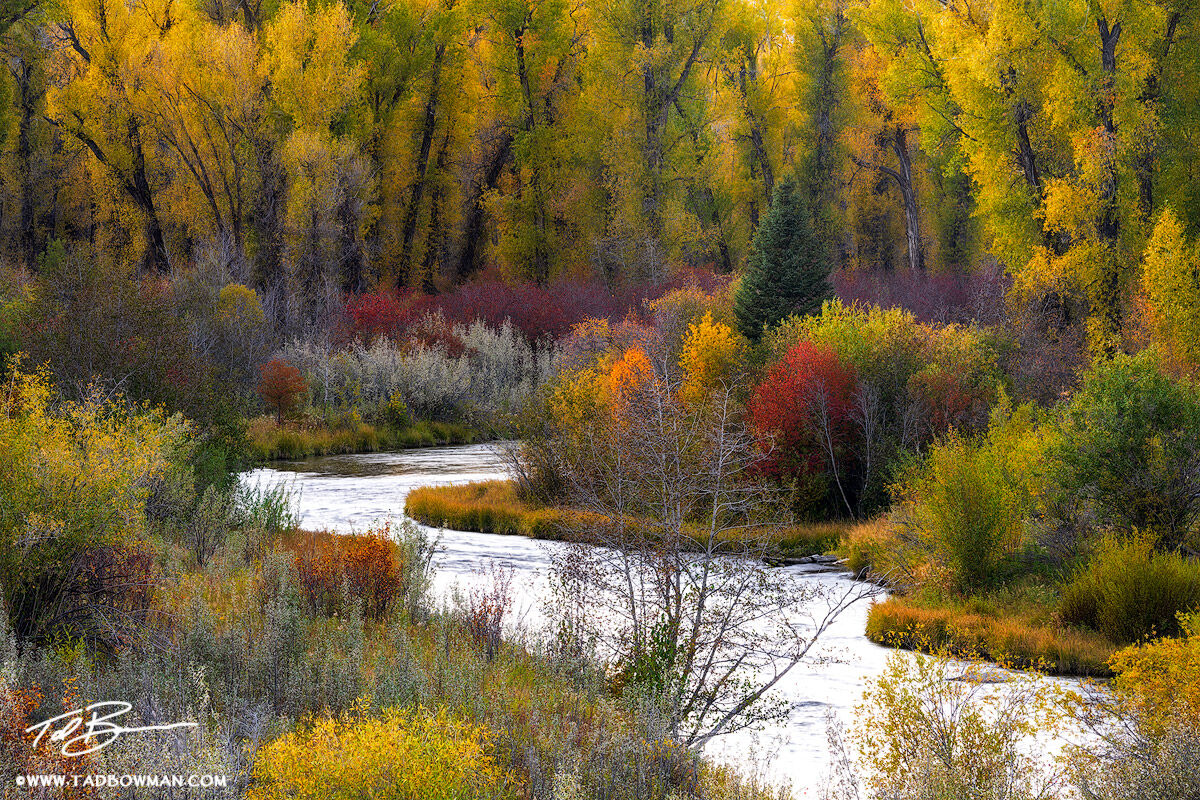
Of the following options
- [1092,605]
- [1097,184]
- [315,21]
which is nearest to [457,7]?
[315,21]

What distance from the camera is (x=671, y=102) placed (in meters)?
38.0

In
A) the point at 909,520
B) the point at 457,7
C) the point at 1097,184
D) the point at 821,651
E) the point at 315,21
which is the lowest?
the point at 821,651

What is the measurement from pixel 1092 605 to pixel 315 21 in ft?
105

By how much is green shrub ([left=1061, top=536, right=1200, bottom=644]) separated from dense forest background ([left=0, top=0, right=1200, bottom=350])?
12.2m

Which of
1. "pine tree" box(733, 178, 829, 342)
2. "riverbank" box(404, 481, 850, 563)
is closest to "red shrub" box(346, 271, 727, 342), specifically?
"pine tree" box(733, 178, 829, 342)

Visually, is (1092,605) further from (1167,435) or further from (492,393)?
(492,393)

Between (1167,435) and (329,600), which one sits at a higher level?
(1167,435)

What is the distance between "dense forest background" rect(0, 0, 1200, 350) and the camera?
70.4ft

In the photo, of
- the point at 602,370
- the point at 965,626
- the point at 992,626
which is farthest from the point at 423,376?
the point at 992,626

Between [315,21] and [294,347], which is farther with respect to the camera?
[315,21]

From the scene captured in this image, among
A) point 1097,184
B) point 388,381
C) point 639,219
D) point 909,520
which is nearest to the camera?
point 909,520

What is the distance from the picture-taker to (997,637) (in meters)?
9.99

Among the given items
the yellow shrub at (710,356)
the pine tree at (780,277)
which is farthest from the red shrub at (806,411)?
the pine tree at (780,277)

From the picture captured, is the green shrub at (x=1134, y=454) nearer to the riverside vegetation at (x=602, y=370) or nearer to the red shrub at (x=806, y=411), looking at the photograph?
the riverside vegetation at (x=602, y=370)
